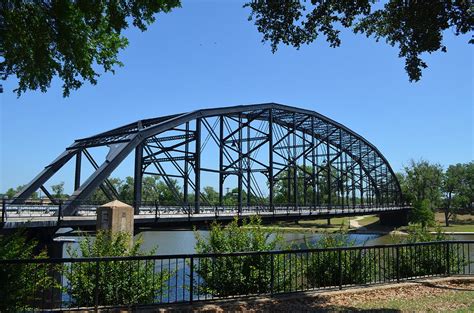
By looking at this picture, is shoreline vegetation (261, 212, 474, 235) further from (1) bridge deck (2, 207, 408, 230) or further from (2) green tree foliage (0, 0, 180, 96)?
(2) green tree foliage (0, 0, 180, 96)

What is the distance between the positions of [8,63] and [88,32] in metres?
2.26

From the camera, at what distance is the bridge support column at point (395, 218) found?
92438 millimetres

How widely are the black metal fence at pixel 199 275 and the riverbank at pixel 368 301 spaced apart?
511mm

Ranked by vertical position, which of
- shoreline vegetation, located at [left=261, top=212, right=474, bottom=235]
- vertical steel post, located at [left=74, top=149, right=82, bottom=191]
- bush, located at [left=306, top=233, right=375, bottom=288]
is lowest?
shoreline vegetation, located at [left=261, top=212, right=474, bottom=235]

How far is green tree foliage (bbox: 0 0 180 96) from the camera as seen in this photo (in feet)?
31.2

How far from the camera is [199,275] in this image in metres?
9.62

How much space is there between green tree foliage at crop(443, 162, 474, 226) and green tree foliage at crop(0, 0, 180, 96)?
105m

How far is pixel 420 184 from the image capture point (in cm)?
11562

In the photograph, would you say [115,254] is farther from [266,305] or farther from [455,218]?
[455,218]

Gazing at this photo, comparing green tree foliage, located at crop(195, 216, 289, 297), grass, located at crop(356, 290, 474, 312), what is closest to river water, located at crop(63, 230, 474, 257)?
grass, located at crop(356, 290, 474, 312)

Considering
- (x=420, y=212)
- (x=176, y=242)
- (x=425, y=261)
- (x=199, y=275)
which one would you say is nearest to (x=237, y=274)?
(x=199, y=275)

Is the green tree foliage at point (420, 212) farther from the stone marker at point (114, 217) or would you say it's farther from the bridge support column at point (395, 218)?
the stone marker at point (114, 217)

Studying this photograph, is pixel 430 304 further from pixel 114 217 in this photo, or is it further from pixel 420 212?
pixel 420 212

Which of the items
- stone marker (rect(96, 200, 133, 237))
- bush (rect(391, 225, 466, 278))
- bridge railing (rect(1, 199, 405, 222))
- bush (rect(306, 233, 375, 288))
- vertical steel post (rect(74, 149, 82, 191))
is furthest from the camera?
vertical steel post (rect(74, 149, 82, 191))
